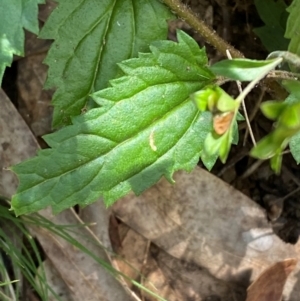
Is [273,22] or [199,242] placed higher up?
[273,22]

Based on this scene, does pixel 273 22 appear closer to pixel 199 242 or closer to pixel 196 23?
pixel 196 23

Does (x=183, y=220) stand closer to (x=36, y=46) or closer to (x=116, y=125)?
(x=116, y=125)

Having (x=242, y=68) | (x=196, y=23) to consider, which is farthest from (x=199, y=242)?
(x=242, y=68)

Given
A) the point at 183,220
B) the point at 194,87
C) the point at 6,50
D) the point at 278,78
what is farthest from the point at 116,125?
the point at 183,220

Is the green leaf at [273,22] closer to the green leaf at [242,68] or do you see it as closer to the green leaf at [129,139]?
the green leaf at [129,139]

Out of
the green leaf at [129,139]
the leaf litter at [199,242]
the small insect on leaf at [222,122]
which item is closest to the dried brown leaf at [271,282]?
the leaf litter at [199,242]
